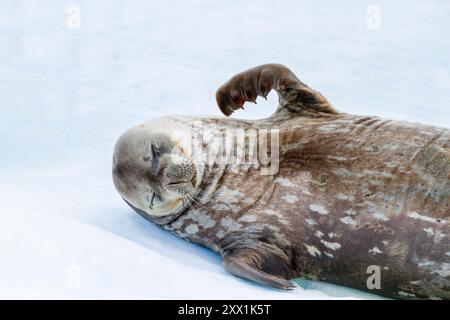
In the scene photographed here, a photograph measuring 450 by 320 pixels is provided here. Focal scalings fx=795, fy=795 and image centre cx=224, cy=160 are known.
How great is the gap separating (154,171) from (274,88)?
0.90m

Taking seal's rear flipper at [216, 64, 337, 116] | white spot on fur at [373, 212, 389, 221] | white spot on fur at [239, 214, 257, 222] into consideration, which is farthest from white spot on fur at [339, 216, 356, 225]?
seal's rear flipper at [216, 64, 337, 116]

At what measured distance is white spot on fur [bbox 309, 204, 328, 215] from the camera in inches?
146

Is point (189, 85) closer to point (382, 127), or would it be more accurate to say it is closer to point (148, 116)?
point (148, 116)

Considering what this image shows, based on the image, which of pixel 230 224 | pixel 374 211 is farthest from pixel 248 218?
pixel 374 211

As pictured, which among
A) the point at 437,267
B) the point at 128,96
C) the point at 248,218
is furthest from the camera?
the point at 128,96

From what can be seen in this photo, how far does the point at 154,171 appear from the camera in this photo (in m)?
3.96

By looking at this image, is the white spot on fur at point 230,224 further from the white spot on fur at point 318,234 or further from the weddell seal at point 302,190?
the white spot on fur at point 318,234

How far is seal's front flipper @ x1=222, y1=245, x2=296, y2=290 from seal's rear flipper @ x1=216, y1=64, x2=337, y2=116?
0.92 meters

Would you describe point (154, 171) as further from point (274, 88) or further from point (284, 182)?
point (274, 88)

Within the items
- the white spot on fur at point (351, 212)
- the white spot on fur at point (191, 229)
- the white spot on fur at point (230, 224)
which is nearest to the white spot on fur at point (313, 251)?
the white spot on fur at point (351, 212)

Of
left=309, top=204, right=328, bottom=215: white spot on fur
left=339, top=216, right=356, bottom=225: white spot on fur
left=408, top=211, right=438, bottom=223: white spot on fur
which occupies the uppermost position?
left=408, top=211, right=438, bottom=223: white spot on fur

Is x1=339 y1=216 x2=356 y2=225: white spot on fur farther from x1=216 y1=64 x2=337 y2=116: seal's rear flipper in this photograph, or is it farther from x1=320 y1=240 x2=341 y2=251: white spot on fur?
x1=216 y1=64 x2=337 y2=116: seal's rear flipper

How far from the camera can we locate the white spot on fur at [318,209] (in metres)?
3.70

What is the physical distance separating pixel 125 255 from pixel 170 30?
3.97 meters
